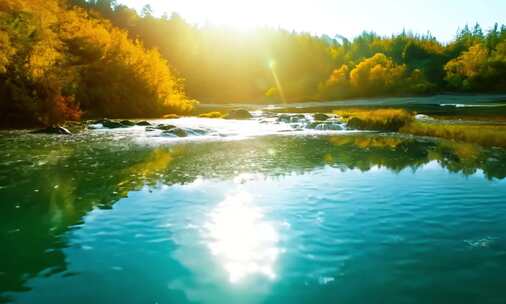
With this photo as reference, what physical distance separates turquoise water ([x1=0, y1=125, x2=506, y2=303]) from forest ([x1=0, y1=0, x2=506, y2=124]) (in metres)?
26.1

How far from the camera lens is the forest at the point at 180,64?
1864 inches

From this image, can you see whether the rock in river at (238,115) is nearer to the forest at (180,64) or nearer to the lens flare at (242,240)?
the forest at (180,64)

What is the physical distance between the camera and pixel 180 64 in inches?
6590

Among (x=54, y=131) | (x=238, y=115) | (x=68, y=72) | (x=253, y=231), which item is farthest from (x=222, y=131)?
(x=253, y=231)

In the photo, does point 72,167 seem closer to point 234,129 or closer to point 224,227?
point 224,227

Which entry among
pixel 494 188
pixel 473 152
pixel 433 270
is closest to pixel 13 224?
pixel 433 270

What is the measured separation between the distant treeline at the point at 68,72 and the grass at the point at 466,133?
36299mm

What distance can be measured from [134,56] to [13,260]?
5986cm

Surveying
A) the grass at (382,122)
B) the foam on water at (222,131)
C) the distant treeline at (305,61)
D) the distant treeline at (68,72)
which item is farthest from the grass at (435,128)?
the distant treeline at (305,61)

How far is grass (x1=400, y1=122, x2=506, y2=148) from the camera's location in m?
30.7

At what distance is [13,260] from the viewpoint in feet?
34.4

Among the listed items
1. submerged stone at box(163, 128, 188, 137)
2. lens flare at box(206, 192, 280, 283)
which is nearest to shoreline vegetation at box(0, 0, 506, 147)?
submerged stone at box(163, 128, 188, 137)

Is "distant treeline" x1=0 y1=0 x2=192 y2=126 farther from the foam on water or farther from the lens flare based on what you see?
the lens flare

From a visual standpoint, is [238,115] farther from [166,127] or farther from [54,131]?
[54,131]
